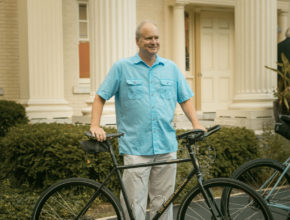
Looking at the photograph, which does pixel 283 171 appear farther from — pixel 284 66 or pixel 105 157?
pixel 284 66

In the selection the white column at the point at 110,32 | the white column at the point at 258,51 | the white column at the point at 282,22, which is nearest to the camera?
the white column at the point at 110,32

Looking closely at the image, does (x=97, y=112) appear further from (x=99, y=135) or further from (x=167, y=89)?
(x=167, y=89)

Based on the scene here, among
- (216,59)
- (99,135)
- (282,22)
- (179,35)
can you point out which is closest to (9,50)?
(179,35)

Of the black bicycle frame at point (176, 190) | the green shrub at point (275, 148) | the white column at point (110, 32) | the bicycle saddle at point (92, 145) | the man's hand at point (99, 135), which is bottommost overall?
the green shrub at point (275, 148)

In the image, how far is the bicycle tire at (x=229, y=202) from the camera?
110 inches

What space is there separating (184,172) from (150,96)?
241 centimetres

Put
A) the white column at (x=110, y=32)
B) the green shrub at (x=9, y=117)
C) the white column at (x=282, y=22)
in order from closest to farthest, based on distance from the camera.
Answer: the white column at (x=110, y=32)
the green shrub at (x=9, y=117)
the white column at (x=282, y=22)

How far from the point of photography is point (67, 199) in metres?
3.31

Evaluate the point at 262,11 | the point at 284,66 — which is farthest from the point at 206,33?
the point at 284,66

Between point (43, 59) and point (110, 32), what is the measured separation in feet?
6.87

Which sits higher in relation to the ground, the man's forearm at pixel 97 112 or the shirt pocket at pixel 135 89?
the shirt pocket at pixel 135 89

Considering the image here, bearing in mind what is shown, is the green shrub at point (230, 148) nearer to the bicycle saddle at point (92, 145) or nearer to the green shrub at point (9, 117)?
the bicycle saddle at point (92, 145)

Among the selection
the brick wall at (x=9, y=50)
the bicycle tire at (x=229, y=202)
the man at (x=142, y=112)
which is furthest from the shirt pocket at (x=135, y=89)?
the brick wall at (x=9, y=50)

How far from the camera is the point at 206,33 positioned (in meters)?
11.6
